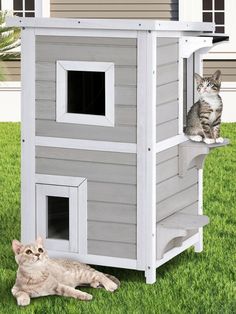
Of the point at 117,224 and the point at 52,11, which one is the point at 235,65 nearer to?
the point at 52,11

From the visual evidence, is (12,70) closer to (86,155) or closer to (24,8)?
(24,8)

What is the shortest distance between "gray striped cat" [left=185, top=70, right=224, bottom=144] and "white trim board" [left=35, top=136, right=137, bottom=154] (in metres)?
0.68

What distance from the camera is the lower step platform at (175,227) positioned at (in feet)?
22.6

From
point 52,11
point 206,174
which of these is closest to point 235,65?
point 52,11

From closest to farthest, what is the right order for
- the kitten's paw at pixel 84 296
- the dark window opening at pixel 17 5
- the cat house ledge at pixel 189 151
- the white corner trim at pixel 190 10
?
the kitten's paw at pixel 84 296
the cat house ledge at pixel 189 151
the white corner trim at pixel 190 10
the dark window opening at pixel 17 5

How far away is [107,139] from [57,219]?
771 millimetres

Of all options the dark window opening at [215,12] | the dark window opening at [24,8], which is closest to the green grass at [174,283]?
the dark window opening at [215,12]

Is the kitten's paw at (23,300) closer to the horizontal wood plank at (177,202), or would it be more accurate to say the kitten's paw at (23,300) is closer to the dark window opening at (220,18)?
the horizontal wood plank at (177,202)

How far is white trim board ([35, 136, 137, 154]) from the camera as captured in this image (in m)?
6.71

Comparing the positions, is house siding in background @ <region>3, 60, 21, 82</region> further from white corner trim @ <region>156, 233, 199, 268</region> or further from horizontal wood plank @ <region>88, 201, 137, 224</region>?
horizontal wood plank @ <region>88, 201, 137, 224</region>

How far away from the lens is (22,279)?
6.50m

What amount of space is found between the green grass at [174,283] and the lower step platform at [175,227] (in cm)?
24

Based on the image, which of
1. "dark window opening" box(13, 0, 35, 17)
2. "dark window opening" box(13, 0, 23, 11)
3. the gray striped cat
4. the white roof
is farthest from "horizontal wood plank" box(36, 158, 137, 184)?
"dark window opening" box(13, 0, 23, 11)

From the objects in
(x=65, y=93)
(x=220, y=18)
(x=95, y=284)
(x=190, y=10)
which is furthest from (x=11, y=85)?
(x=95, y=284)
